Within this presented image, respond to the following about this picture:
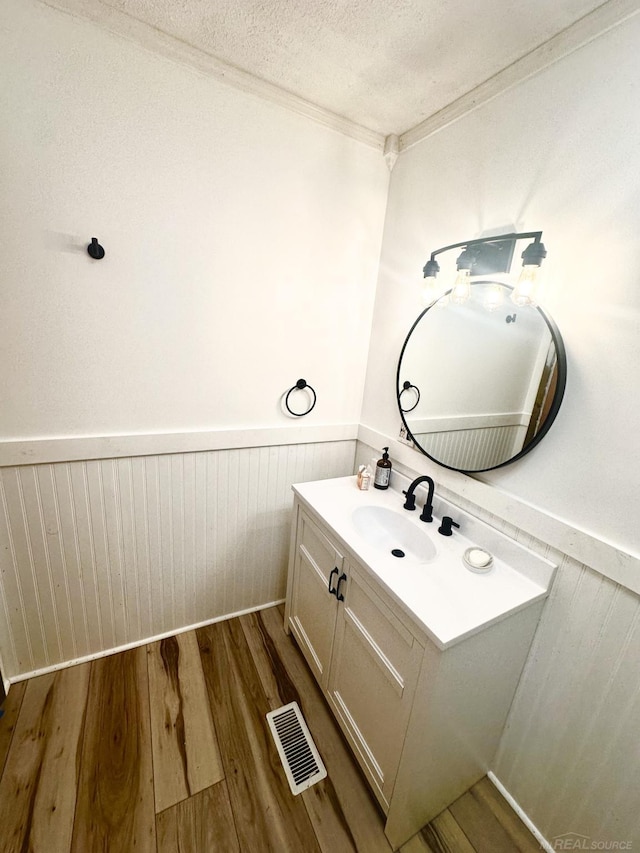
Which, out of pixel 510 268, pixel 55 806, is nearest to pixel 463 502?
pixel 510 268

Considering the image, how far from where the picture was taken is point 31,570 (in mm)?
1321

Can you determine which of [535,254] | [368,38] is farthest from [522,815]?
[368,38]

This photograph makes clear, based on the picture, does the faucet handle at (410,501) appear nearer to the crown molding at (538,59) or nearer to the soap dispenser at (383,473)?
Result: the soap dispenser at (383,473)

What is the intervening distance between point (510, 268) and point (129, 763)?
213cm

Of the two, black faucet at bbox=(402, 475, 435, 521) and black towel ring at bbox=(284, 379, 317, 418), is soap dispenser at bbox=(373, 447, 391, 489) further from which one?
black towel ring at bbox=(284, 379, 317, 418)

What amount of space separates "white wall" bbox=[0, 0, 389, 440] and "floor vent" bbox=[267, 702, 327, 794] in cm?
120

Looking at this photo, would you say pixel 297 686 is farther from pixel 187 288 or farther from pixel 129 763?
pixel 187 288

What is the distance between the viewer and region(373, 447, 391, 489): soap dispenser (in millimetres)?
1587

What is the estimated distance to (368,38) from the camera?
104cm

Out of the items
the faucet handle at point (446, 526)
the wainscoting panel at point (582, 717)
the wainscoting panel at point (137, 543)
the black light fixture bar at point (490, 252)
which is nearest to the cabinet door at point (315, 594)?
the wainscoting panel at point (137, 543)

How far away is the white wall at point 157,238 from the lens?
1048 millimetres

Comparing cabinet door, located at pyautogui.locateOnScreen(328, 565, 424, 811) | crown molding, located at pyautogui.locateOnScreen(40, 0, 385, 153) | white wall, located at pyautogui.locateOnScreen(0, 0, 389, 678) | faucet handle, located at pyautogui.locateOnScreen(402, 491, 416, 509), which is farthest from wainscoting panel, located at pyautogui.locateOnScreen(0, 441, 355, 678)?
crown molding, located at pyautogui.locateOnScreen(40, 0, 385, 153)

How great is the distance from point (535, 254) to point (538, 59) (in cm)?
59

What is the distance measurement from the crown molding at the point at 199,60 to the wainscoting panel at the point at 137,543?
1.39 meters
